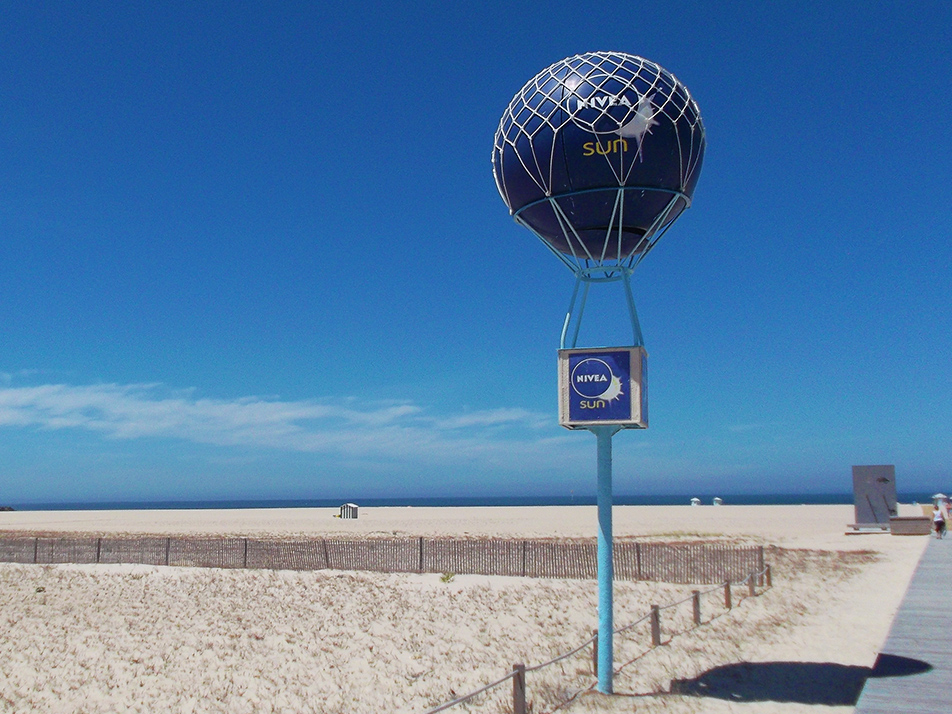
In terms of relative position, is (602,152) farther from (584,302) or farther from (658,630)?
(658,630)

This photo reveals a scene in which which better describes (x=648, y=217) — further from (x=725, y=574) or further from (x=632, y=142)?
(x=725, y=574)

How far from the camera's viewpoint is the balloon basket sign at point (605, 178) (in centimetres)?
1139

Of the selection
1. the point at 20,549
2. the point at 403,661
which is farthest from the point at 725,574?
the point at 20,549

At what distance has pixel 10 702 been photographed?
1335 centimetres

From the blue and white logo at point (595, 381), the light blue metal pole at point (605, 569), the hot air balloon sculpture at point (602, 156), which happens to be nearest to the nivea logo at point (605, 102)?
the hot air balloon sculpture at point (602, 156)

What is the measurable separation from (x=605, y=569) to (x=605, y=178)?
5.67 meters

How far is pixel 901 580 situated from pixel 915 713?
13.4m

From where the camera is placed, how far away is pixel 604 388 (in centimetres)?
1162

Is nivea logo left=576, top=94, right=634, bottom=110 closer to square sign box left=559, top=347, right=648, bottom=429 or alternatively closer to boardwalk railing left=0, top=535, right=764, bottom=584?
square sign box left=559, top=347, right=648, bottom=429

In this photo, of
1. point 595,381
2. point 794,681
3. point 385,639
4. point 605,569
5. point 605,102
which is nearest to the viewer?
point 605,102

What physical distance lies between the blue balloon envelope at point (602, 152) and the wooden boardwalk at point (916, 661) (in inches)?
270

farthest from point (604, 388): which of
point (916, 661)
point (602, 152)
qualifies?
point (916, 661)

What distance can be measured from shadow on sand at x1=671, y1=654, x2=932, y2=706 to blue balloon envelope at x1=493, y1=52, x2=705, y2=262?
665 cm

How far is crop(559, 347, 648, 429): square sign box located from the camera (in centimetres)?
1144
